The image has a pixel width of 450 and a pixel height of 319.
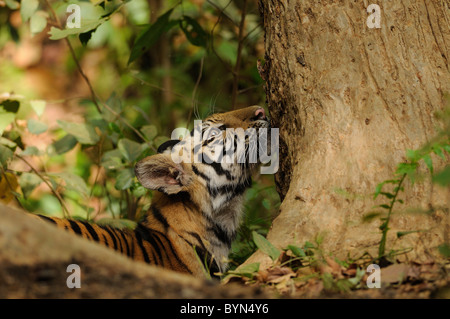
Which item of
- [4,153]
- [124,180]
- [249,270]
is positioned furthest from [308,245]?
[4,153]

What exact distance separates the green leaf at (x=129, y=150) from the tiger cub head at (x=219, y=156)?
20.9 inches

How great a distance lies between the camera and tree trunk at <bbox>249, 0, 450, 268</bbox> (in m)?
2.40

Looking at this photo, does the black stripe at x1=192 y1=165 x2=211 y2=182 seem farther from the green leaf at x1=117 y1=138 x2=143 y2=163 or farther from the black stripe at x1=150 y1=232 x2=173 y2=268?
the green leaf at x1=117 y1=138 x2=143 y2=163

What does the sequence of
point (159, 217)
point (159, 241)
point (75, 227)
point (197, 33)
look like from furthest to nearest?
point (197, 33), point (159, 217), point (159, 241), point (75, 227)

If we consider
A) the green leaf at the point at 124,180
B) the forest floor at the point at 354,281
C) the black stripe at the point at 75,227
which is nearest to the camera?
the forest floor at the point at 354,281

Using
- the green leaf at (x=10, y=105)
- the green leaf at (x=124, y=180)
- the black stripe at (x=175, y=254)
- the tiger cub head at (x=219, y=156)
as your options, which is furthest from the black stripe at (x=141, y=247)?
the green leaf at (x=10, y=105)

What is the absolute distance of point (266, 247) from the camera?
231 centimetres

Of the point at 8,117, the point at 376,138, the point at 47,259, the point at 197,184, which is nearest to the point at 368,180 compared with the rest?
the point at 376,138

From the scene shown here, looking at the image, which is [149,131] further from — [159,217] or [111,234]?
[111,234]

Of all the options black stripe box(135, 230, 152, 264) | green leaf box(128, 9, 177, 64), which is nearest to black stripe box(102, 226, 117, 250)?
black stripe box(135, 230, 152, 264)

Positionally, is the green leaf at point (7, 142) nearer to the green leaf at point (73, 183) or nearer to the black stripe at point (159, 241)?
the green leaf at point (73, 183)

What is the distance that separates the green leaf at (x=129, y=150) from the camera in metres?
3.96

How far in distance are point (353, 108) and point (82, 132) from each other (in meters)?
2.36
